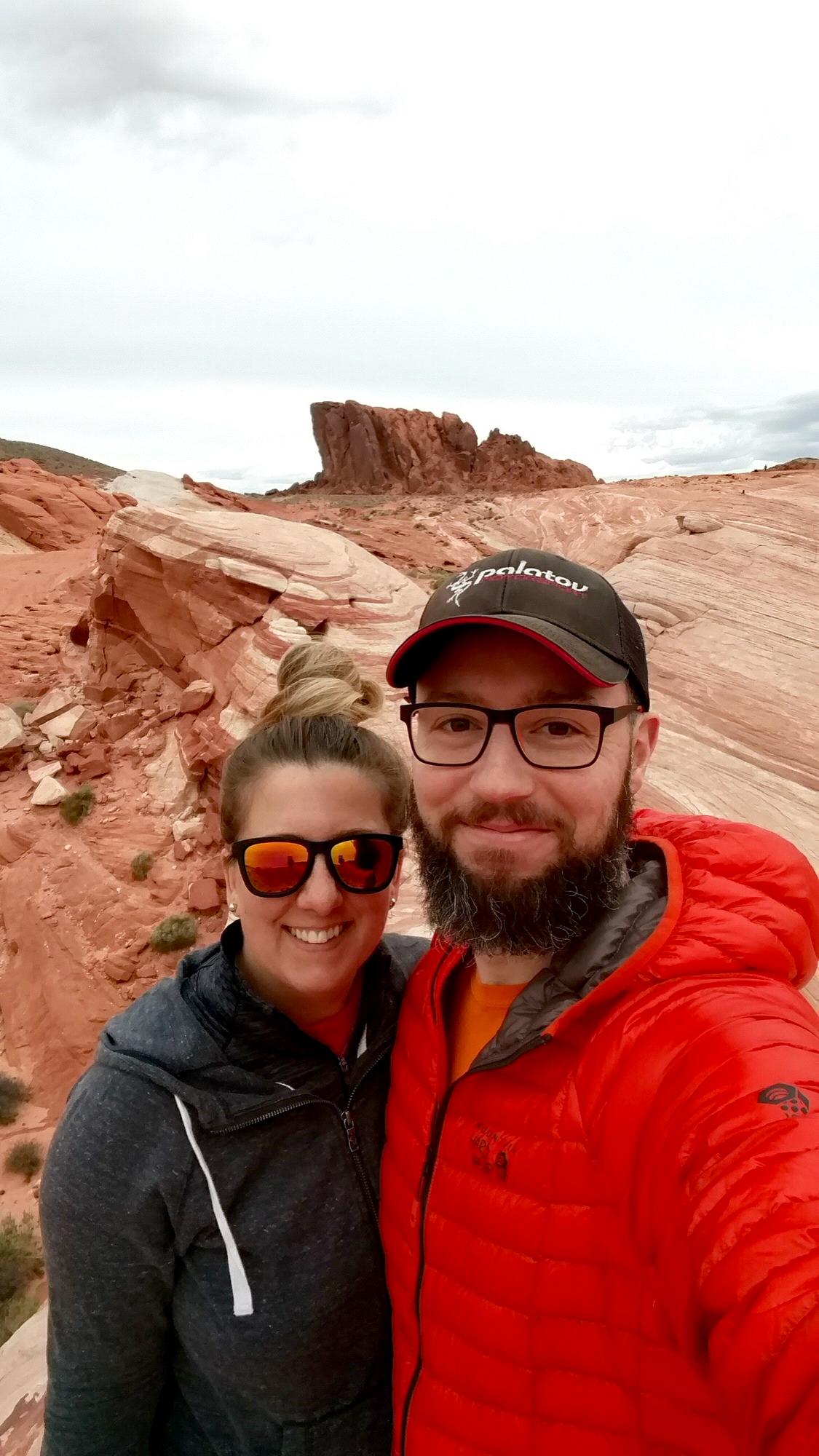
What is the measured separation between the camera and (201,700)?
10.9 m

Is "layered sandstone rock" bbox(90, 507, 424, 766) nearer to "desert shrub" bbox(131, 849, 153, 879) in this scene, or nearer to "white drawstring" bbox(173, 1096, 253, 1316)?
"desert shrub" bbox(131, 849, 153, 879)

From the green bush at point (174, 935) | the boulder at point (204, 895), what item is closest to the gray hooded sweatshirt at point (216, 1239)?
the green bush at point (174, 935)

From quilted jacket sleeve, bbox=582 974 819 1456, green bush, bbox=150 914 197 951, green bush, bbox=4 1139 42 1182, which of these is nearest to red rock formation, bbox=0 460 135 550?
green bush, bbox=150 914 197 951

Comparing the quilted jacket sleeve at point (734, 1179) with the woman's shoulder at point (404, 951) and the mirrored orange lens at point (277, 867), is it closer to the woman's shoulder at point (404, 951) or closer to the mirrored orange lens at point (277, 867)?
the mirrored orange lens at point (277, 867)

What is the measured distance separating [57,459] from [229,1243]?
8449 cm

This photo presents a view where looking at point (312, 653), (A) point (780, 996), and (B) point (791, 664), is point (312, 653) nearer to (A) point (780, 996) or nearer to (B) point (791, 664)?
(A) point (780, 996)

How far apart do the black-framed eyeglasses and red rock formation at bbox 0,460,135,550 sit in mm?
29559

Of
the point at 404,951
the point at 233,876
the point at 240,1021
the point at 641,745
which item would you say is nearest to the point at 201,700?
the point at 404,951

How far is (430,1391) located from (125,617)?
13.0m

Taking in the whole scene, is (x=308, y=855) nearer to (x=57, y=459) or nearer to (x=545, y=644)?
(x=545, y=644)

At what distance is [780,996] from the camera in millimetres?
1357

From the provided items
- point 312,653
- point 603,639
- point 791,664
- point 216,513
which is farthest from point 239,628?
point 603,639

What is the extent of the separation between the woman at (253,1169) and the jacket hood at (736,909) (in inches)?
35.5

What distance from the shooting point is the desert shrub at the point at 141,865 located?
9.80 meters
